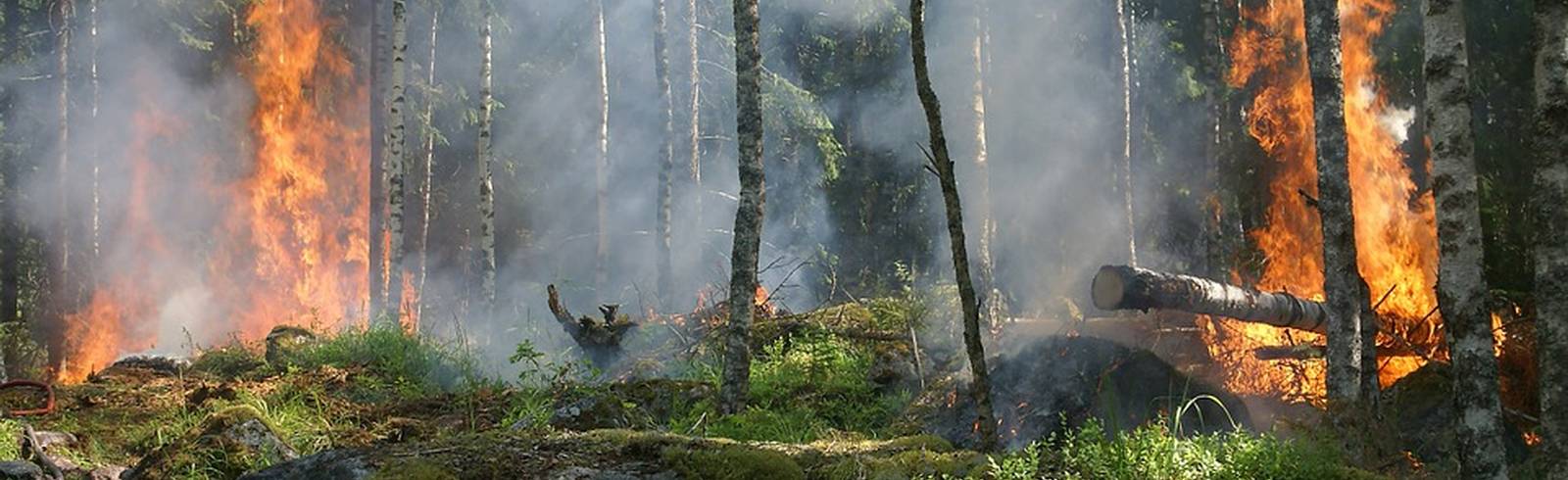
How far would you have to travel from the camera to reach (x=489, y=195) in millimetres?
20297

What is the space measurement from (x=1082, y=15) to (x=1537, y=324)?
62.1 ft

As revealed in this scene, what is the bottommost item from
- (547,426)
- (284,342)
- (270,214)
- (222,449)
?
(222,449)

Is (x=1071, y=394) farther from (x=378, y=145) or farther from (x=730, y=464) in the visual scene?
(x=378, y=145)

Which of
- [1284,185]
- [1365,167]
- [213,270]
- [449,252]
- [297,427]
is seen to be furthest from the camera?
[449,252]

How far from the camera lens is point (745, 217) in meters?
10.3

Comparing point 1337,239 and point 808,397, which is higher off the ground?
point 1337,239

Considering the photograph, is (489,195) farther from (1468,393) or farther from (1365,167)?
(1468,393)

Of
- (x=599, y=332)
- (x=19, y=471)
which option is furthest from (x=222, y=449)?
(x=599, y=332)

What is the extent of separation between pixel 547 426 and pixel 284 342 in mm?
8769

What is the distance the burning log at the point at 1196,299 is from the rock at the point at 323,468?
7.80 meters

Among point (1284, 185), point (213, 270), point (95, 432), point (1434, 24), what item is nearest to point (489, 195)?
point (213, 270)

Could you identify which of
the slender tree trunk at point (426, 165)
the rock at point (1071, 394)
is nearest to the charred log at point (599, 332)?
the rock at point (1071, 394)

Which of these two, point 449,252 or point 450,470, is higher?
point 449,252

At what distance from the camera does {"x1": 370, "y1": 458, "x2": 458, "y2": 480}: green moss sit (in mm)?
4559
